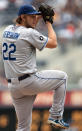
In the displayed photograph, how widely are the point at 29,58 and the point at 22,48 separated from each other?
125 millimetres

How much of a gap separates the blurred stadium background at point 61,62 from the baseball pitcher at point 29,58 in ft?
9.38

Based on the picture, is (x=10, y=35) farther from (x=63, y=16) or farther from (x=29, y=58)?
(x=63, y=16)

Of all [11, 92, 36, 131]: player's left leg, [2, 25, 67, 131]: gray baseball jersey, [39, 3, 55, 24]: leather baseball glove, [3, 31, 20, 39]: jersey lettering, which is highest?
[39, 3, 55, 24]: leather baseball glove

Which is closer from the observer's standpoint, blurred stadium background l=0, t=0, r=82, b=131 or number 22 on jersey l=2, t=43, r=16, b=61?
number 22 on jersey l=2, t=43, r=16, b=61

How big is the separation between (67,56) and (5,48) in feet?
13.6

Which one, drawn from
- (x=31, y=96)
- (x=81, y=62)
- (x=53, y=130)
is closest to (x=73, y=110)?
(x=53, y=130)

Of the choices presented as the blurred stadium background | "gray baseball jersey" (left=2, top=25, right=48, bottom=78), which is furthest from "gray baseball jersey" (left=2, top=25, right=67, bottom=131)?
the blurred stadium background

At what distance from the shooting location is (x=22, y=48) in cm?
426

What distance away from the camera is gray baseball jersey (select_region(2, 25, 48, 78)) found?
4.25 m

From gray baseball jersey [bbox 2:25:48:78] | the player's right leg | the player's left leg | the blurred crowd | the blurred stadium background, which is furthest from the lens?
the blurred crowd

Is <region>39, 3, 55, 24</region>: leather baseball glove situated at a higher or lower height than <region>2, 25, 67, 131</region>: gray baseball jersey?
higher

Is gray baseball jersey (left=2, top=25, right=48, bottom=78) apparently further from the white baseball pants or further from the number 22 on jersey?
the white baseball pants

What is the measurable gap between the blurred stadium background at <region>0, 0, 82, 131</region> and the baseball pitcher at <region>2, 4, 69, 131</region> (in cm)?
286

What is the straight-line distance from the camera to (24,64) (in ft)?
14.0
